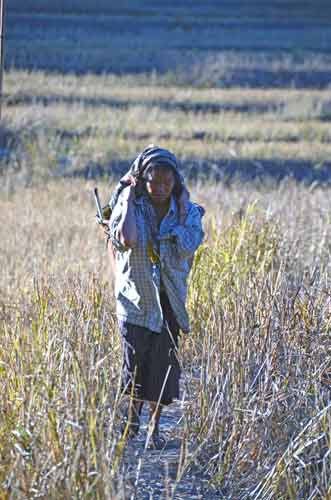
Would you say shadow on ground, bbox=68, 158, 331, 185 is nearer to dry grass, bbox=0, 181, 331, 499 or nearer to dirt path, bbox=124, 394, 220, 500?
dry grass, bbox=0, 181, 331, 499

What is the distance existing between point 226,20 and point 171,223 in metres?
45.9

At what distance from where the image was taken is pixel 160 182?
14.0ft

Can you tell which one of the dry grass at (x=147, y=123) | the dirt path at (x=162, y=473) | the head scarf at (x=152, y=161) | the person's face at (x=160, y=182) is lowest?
the dirt path at (x=162, y=473)

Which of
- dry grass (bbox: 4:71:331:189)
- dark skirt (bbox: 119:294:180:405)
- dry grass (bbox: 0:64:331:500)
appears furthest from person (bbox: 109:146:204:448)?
dry grass (bbox: 4:71:331:189)

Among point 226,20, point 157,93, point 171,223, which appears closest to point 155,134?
point 157,93

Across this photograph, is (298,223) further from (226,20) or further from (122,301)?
(226,20)

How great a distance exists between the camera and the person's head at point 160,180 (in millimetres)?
4238

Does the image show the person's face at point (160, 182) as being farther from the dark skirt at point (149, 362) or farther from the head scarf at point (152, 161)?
the dark skirt at point (149, 362)

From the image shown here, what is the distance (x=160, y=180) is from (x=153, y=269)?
1.16 ft

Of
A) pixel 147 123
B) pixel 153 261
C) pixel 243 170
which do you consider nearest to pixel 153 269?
pixel 153 261

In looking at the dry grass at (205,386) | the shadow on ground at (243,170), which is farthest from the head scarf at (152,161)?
the shadow on ground at (243,170)

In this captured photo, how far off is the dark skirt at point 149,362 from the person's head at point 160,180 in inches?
16.2

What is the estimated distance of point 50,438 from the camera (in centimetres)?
343

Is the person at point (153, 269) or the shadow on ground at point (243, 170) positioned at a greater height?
the person at point (153, 269)
